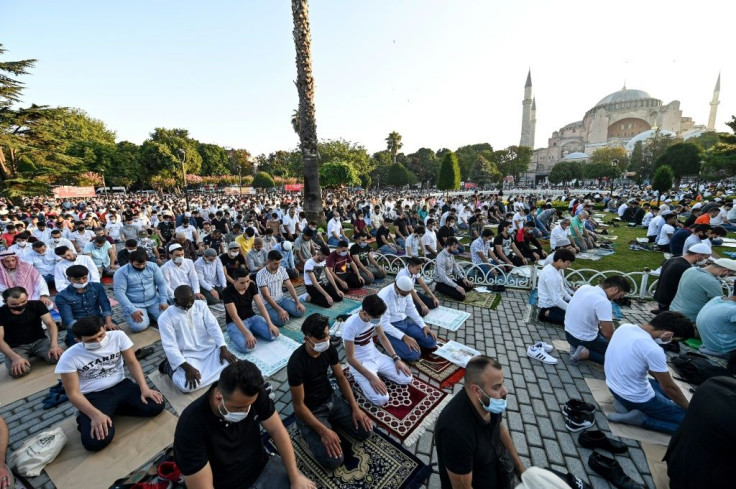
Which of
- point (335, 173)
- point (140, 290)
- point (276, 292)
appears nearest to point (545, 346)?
point (276, 292)

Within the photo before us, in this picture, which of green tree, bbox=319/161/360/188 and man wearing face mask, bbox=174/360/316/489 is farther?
Answer: green tree, bbox=319/161/360/188

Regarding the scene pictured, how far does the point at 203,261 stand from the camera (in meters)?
7.41

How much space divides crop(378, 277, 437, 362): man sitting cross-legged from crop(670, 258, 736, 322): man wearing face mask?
4.63 m

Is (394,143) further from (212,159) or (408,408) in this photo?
(408,408)

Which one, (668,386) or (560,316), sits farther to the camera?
(560,316)

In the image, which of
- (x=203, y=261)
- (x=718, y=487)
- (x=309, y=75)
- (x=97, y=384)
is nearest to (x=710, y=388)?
(x=718, y=487)

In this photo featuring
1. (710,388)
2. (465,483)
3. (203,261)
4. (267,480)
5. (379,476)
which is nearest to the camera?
(465,483)

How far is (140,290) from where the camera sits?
6.34 m

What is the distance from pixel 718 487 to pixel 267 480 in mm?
3433

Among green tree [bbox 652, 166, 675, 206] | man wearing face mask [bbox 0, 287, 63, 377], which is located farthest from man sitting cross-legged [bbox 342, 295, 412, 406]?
green tree [bbox 652, 166, 675, 206]

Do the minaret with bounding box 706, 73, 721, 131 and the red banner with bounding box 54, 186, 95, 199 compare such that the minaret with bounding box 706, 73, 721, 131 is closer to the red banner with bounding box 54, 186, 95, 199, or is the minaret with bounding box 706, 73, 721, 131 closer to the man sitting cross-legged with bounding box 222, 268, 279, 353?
the man sitting cross-legged with bounding box 222, 268, 279, 353

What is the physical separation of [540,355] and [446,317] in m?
1.95

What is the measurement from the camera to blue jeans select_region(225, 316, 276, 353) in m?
5.56

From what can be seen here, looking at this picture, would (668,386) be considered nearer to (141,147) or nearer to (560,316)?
(560,316)
